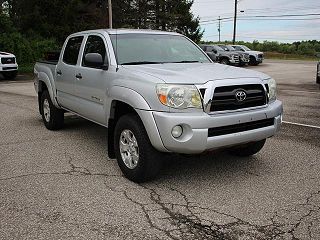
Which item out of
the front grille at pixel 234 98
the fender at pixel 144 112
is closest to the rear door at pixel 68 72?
the fender at pixel 144 112

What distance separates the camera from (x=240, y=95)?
4449mm

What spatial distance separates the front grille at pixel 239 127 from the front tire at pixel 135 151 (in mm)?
695

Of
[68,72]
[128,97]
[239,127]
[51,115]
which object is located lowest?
[51,115]

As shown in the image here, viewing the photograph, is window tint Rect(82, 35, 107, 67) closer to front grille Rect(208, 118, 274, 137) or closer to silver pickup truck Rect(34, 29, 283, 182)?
silver pickup truck Rect(34, 29, 283, 182)

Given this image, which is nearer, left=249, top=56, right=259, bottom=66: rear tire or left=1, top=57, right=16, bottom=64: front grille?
left=1, top=57, right=16, bottom=64: front grille

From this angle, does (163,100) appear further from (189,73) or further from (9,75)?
(9,75)

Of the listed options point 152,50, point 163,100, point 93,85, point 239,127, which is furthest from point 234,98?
point 93,85

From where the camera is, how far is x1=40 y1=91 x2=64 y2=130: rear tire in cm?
743

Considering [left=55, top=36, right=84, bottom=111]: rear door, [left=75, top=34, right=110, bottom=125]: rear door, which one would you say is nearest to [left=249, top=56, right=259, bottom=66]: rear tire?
[left=55, top=36, right=84, bottom=111]: rear door

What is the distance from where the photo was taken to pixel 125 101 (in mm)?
4680

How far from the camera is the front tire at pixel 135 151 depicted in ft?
14.7

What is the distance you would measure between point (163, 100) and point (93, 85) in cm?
169

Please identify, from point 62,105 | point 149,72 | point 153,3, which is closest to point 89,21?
point 153,3

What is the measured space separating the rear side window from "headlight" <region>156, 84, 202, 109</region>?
265 cm
